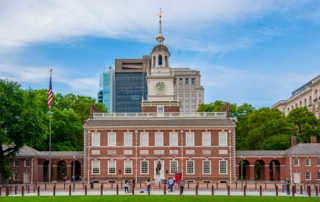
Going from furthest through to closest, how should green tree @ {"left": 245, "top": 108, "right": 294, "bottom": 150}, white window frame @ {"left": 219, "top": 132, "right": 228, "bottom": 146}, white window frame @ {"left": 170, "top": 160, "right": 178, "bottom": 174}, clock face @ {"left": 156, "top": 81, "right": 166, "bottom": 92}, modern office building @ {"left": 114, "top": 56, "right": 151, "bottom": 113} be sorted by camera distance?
modern office building @ {"left": 114, "top": 56, "right": 151, "bottom": 113} < green tree @ {"left": 245, "top": 108, "right": 294, "bottom": 150} < clock face @ {"left": 156, "top": 81, "right": 166, "bottom": 92} < white window frame @ {"left": 219, "top": 132, "right": 228, "bottom": 146} < white window frame @ {"left": 170, "top": 160, "right": 178, "bottom": 174}

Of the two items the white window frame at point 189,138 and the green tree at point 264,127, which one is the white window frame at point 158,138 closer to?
the white window frame at point 189,138

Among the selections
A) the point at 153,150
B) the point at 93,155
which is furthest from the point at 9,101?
the point at 153,150

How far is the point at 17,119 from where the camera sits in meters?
47.7

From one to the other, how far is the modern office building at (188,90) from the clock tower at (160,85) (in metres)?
127

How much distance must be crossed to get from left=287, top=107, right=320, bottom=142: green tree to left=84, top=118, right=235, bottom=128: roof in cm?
1927

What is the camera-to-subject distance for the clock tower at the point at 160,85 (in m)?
64.9

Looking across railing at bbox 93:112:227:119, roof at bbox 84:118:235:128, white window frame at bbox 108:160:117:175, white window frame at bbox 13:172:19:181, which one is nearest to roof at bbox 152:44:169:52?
railing at bbox 93:112:227:119

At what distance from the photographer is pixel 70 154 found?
196 ft

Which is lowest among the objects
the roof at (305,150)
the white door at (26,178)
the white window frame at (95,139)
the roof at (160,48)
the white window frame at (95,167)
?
the white door at (26,178)

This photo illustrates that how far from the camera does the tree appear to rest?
46844 mm

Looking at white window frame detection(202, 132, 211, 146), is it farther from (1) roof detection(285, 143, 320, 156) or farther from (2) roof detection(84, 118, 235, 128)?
(1) roof detection(285, 143, 320, 156)

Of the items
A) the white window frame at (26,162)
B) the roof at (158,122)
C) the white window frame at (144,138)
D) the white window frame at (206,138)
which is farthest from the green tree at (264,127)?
the white window frame at (26,162)

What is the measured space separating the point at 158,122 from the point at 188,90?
138 m

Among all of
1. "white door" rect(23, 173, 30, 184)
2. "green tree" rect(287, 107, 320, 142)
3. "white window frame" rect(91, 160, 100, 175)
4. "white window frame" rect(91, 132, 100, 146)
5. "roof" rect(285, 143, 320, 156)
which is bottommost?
"white door" rect(23, 173, 30, 184)
